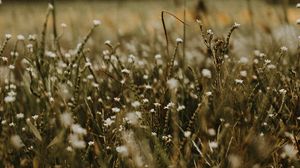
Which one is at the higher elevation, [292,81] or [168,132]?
[292,81]

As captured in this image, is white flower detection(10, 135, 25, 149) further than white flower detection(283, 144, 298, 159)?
Yes

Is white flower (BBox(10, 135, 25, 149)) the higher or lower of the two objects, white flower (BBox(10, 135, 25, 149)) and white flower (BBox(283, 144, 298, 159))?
the higher

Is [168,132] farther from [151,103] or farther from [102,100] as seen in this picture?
[102,100]

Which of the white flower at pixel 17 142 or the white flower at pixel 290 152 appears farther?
the white flower at pixel 17 142

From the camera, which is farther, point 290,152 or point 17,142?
point 17,142

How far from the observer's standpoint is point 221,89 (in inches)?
62.8

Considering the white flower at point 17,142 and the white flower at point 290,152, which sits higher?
the white flower at point 17,142

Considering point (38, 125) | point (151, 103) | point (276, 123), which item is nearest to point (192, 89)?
point (151, 103)

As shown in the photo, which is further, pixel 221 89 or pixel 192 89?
pixel 192 89

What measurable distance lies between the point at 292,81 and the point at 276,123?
19cm

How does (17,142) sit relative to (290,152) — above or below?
above

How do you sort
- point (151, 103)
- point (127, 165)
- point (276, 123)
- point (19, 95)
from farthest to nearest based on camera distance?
point (19, 95) < point (151, 103) < point (276, 123) < point (127, 165)

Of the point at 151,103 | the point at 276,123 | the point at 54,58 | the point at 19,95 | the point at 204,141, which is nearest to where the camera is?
the point at 204,141

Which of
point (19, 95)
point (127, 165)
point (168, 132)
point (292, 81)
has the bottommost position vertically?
point (127, 165)
